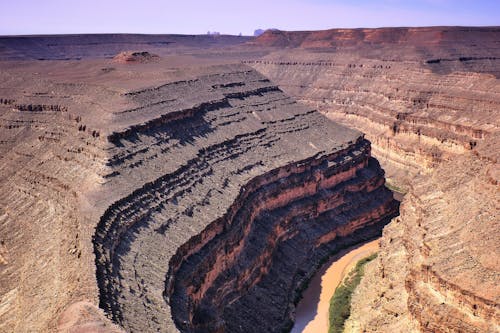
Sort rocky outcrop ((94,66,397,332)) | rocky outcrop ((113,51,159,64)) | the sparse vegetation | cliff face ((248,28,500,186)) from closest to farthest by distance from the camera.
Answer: rocky outcrop ((94,66,397,332)) < the sparse vegetation < cliff face ((248,28,500,186)) < rocky outcrop ((113,51,159,64))

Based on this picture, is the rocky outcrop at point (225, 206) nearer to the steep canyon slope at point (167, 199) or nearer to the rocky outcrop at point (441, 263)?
the steep canyon slope at point (167, 199)

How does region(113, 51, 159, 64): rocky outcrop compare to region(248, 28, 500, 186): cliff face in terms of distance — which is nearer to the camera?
region(248, 28, 500, 186): cliff face

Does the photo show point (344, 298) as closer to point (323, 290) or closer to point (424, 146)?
point (323, 290)

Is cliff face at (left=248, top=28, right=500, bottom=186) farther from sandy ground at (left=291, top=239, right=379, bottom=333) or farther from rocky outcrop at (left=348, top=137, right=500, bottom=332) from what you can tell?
rocky outcrop at (left=348, top=137, right=500, bottom=332)

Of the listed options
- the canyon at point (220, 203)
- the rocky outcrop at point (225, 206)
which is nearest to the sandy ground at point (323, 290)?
the canyon at point (220, 203)

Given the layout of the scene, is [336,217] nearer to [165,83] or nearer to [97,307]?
[165,83]

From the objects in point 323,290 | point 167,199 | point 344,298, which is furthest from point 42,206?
point 344,298

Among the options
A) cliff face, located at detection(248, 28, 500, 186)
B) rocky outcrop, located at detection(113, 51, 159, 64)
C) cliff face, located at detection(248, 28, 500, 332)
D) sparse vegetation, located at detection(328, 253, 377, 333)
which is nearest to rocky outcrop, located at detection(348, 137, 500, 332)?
cliff face, located at detection(248, 28, 500, 332)
